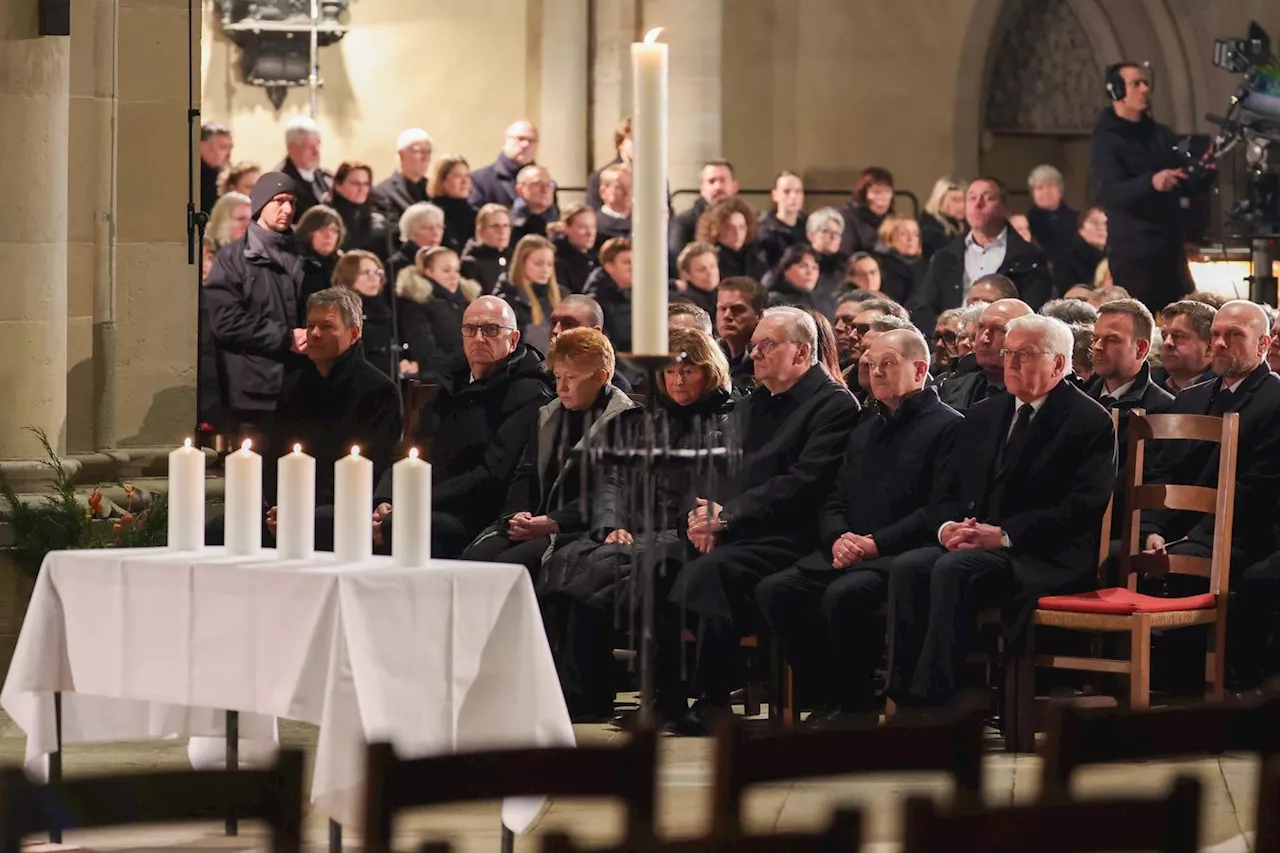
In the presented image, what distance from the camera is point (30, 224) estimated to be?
28.2 ft


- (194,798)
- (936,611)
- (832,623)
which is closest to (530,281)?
(832,623)

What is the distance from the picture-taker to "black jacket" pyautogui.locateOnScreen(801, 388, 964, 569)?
8125mm

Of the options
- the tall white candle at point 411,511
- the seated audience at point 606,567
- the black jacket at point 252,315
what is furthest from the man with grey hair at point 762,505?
the black jacket at point 252,315

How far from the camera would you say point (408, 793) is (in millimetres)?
3406

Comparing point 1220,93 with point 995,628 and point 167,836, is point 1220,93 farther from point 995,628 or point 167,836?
point 167,836

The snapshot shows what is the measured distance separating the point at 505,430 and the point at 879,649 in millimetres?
1551

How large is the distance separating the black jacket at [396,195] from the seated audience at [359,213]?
1.12 feet

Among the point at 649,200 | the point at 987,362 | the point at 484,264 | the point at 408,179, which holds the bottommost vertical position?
the point at 987,362

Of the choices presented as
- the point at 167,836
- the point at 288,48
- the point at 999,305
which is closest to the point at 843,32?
the point at 288,48

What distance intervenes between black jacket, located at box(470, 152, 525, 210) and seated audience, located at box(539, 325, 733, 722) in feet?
21.4

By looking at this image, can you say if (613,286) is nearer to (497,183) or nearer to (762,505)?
(497,183)

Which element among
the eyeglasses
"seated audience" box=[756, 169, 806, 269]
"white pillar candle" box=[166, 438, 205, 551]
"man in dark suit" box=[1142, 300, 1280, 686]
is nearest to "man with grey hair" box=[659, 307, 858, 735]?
the eyeglasses

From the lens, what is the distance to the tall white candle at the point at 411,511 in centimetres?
566

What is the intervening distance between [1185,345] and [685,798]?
343 cm
